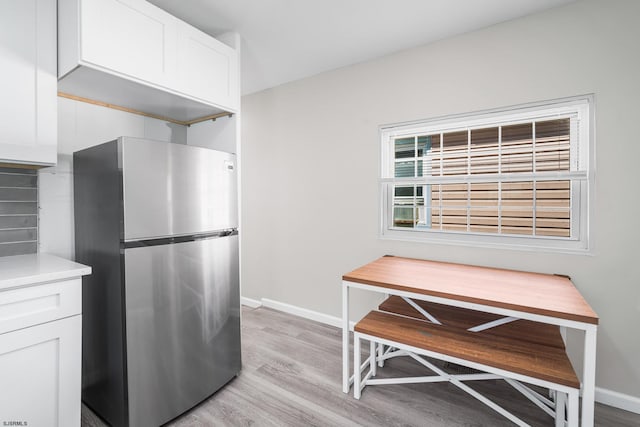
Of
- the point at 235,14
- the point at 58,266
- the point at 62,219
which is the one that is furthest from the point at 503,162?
the point at 62,219

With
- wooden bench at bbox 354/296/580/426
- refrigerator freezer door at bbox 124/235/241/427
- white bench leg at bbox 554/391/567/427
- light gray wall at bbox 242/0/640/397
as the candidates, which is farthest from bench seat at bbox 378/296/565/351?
refrigerator freezer door at bbox 124/235/241/427

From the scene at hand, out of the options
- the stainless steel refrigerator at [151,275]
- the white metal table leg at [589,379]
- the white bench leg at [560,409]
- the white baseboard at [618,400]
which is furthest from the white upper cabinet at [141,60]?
the white baseboard at [618,400]

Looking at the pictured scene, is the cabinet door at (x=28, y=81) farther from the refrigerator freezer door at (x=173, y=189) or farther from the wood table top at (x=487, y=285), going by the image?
the wood table top at (x=487, y=285)

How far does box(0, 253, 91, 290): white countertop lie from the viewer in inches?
49.6

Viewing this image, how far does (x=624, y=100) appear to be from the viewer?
68.8 inches

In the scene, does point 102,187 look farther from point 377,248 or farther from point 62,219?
point 377,248

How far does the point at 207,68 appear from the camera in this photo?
6.54 feet

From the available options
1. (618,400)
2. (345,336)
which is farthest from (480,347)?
(618,400)

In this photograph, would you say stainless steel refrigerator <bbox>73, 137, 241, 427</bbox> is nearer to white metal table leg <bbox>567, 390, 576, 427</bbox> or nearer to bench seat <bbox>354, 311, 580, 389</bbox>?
bench seat <bbox>354, 311, 580, 389</bbox>

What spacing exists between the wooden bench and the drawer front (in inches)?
59.1

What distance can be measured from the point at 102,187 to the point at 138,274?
1.70 feet

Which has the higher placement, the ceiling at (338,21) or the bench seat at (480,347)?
the ceiling at (338,21)

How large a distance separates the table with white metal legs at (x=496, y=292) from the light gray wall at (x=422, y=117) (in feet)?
0.84

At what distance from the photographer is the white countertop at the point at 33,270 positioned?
1.26 metres
